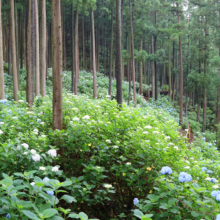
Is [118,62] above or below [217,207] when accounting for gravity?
above

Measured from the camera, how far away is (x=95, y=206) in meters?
3.21

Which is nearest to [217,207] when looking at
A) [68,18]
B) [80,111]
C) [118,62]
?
[80,111]

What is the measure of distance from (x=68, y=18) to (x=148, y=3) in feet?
44.6

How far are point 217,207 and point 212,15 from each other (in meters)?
22.5

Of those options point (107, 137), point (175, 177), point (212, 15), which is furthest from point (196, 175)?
point (212, 15)

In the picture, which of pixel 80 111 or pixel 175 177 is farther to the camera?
pixel 80 111

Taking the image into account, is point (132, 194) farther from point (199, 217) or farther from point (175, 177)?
point (199, 217)

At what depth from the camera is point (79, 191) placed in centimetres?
271

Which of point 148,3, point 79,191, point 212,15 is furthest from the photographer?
point 148,3

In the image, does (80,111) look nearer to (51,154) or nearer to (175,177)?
(51,154)

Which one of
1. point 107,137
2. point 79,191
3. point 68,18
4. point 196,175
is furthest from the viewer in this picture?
point 68,18

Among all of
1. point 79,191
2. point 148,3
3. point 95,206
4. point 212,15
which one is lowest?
point 95,206

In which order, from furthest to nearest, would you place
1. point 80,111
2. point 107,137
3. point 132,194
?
1. point 80,111
2. point 107,137
3. point 132,194

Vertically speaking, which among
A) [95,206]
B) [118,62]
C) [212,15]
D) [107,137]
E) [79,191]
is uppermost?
[212,15]
